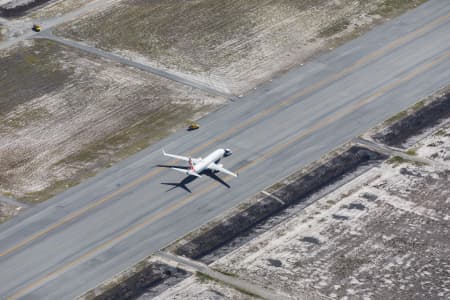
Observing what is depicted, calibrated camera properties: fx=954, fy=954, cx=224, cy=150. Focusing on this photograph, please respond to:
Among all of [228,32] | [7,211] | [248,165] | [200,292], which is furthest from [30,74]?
[200,292]

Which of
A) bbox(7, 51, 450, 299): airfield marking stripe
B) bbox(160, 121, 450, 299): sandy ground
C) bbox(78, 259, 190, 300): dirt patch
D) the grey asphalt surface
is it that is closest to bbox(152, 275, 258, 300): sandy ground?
bbox(160, 121, 450, 299): sandy ground

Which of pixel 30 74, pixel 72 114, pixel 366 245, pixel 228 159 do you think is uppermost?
pixel 30 74

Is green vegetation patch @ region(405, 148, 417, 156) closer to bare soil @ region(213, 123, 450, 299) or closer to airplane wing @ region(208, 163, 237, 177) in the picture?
bare soil @ region(213, 123, 450, 299)

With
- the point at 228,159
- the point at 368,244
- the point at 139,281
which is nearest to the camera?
the point at 139,281

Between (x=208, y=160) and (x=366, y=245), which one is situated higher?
(x=208, y=160)

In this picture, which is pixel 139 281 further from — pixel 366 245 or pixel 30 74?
pixel 30 74

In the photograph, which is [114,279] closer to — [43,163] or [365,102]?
[43,163]

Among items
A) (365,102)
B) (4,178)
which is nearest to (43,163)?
(4,178)
